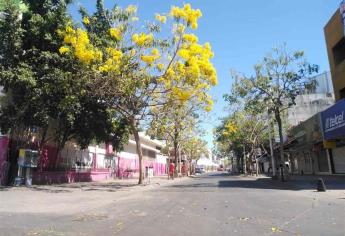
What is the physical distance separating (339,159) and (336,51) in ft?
32.7

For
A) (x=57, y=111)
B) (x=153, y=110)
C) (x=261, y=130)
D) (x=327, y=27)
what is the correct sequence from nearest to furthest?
1. (x=57, y=111)
2. (x=153, y=110)
3. (x=327, y=27)
4. (x=261, y=130)

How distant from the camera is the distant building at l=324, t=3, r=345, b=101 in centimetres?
3397

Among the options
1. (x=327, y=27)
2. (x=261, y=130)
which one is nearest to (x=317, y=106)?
(x=261, y=130)

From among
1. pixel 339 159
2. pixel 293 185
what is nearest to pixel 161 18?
pixel 293 185

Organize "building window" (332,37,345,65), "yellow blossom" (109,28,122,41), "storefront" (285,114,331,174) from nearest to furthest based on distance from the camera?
"yellow blossom" (109,28,122,41) → "building window" (332,37,345,65) → "storefront" (285,114,331,174)

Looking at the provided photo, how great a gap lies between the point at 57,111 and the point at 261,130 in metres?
38.4

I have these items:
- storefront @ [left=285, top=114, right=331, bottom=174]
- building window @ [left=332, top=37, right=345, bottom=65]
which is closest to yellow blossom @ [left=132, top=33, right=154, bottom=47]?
building window @ [left=332, top=37, right=345, bottom=65]

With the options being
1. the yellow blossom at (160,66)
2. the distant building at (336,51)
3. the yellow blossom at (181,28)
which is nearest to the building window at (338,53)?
the distant building at (336,51)

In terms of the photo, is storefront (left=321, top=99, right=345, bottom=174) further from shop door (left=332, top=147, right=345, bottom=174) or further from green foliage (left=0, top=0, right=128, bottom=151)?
green foliage (left=0, top=0, right=128, bottom=151)

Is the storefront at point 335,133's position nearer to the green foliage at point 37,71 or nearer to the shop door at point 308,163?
the shop door at point 308,163

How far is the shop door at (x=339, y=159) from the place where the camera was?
37.2 meters

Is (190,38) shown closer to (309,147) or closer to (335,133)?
(335,133)

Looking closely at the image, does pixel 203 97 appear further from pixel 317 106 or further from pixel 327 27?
pixel 317 106

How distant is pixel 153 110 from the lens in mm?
30781
